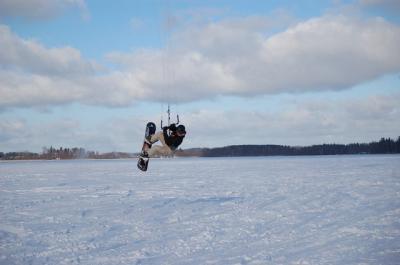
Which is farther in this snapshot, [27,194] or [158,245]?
[27,194]

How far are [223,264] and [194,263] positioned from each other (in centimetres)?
57

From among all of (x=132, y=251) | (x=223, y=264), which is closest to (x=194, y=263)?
(x=223, y=264)

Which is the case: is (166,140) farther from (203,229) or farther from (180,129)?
(203,229)

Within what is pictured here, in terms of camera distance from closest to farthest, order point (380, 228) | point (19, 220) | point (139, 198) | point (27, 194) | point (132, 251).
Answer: point (132, 251)
point (380, 228)
point (19, 220)
point (139, 198)
point (27, 194)

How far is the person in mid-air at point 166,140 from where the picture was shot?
8.45 metres

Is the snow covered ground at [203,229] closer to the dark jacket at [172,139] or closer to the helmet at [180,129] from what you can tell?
the dark jacket at [172,139]

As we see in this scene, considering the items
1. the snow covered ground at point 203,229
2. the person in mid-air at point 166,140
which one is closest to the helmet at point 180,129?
the person in mid-air at point 166,140

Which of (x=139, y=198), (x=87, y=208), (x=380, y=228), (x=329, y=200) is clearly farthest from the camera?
(x=139, y=198)

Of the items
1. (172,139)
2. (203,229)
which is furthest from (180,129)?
(203,229)

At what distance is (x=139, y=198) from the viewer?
1758 centimetres

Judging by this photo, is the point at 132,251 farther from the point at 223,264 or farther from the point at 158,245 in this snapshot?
the point at 223,264

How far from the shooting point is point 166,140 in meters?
8.70

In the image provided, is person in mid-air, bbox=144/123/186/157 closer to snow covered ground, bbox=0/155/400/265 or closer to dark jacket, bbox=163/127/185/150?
dark jacket, bbox=163/127/185/150

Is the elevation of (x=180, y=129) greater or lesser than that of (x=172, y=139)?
greater
